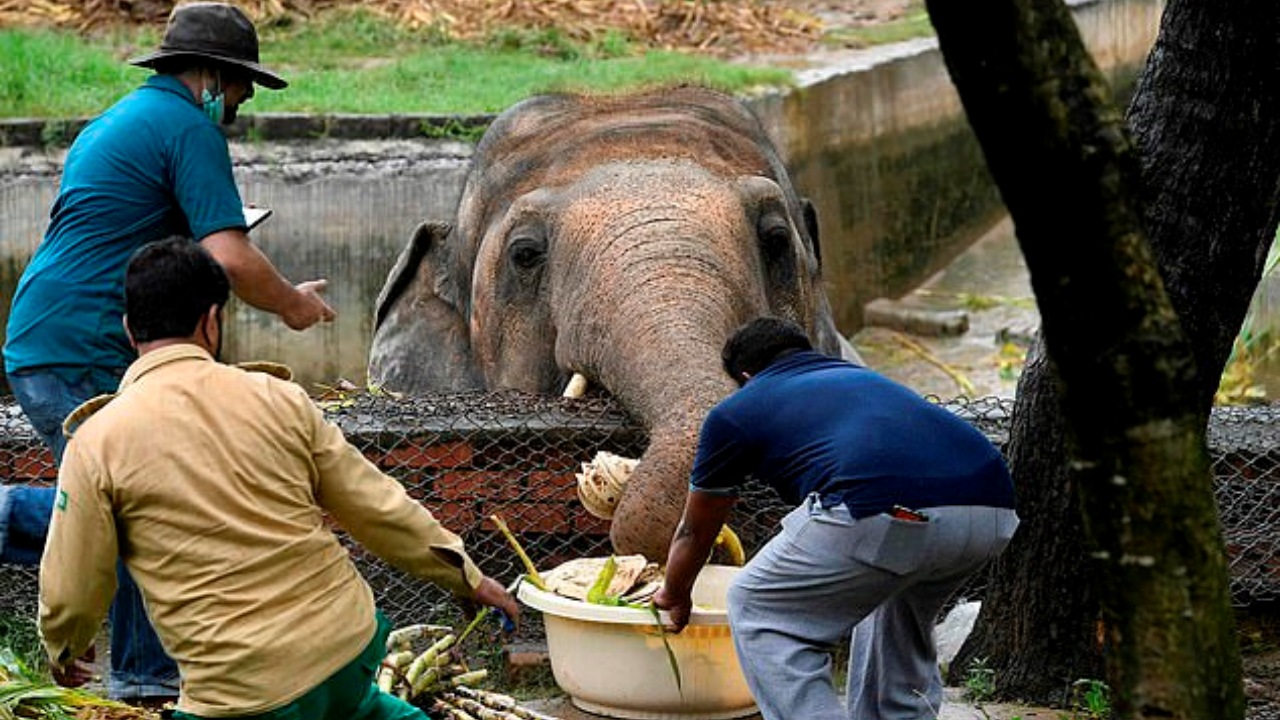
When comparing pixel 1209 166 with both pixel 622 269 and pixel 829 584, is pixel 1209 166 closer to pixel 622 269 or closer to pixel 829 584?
pixel 829 584

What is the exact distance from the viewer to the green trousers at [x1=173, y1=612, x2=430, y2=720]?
5.47 meters

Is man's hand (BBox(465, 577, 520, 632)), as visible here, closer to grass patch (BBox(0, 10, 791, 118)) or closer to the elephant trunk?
the elephant trunk

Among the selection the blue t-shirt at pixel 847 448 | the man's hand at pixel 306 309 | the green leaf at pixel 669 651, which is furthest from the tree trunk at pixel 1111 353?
the man's hand at pixel 306 309

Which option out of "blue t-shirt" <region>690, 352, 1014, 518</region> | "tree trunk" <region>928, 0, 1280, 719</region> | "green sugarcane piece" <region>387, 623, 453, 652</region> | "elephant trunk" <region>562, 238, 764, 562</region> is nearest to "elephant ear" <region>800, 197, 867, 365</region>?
"elephant trunk" <region>562, 238, 764, 562</region>

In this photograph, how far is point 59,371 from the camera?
6.87m

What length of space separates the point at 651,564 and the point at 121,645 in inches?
60.3

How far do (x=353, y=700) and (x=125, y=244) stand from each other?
182 centimetres

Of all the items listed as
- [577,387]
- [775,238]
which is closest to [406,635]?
[577,387]

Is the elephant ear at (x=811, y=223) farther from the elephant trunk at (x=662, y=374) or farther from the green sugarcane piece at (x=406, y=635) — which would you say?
the green sugarcane piece at (x=406, y=635)

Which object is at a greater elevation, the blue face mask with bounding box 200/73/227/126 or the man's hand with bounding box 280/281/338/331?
the blue face mask with bounding box 200/73/227/126

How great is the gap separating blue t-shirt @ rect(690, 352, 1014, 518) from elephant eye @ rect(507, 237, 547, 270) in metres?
3.47

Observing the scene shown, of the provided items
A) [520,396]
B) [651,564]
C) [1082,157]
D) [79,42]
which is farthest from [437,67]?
[1082,157]

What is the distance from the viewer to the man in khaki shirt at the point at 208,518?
5.30m

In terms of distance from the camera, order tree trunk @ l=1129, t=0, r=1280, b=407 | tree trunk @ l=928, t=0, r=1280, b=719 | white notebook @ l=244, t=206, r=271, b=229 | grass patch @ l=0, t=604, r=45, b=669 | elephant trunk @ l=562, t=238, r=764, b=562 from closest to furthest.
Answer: tree trunk @ l=928, t=0, r=1280, b=719
tree trunk @ l=1129, t=0, r=1280, b=407
white notebook @ l=244, t=206, r=271, b=229
elephant trunk @ l=562, t=238, r=764, b=562
grass patch @ l=0, t=604, r=45, b=669
